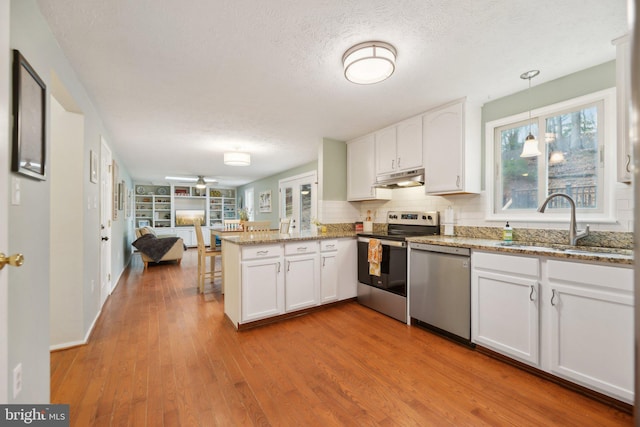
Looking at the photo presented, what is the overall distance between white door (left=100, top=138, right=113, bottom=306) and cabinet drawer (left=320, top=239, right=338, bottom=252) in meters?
2.48

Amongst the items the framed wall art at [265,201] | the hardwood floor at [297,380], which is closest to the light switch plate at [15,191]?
the hardwood floor at [297,380]

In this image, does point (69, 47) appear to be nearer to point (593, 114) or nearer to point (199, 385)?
point (199, 385)

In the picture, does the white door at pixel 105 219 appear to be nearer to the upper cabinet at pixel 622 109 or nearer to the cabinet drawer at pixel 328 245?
the cabinet drawer at pixel 328 245

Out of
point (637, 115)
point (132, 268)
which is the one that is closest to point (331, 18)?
point (637, 115)

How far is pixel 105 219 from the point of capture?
3.51m

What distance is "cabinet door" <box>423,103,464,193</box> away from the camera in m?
2.78

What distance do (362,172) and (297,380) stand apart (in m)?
2.71

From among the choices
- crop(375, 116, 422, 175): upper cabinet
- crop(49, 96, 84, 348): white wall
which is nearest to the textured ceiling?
crop(375, 116, 422, 175): upper cabinet

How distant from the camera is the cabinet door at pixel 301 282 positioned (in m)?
3.06

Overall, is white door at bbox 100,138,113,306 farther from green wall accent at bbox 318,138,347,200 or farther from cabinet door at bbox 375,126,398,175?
cabinet door at bbox 375,126,398,175

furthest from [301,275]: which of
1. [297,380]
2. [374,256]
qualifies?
[297,380]

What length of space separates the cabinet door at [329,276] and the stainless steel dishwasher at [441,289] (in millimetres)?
920

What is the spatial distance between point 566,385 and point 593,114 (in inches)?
80.1

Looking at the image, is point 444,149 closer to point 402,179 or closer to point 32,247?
point 402,179
